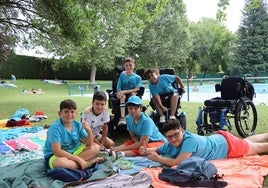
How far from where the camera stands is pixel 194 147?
414cm

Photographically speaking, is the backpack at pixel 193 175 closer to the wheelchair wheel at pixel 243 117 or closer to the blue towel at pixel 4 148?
the wheelchair wheel at pixel 243 117

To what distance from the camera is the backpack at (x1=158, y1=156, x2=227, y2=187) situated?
339 cm

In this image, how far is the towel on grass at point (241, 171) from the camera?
3521 mm

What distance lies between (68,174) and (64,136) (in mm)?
590

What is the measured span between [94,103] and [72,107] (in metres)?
1.10

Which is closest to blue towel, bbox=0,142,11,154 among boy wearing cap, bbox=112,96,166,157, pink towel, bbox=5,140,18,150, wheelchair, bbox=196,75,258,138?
pink towel, bbox=5,140,18,150

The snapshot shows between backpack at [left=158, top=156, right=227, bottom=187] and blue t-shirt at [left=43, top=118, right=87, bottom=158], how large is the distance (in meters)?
1.26

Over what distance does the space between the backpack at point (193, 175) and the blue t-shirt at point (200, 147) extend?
0.47 meters

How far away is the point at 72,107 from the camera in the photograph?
13.7ft

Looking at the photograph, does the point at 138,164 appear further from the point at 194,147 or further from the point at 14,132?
the point at 14,132

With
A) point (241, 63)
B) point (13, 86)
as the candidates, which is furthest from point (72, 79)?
point (241, 63)

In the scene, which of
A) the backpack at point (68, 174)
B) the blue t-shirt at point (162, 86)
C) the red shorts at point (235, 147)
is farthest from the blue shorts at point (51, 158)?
the blue t-shirt at point (162, 86)

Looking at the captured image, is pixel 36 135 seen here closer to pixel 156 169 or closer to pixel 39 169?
pixel 39 169

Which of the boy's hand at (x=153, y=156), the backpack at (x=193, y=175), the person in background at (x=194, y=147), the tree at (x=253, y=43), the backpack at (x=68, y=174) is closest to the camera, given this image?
the backpack at (x=193, y=175)
